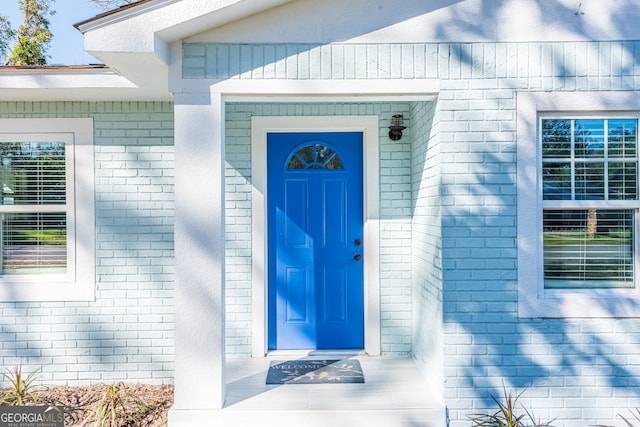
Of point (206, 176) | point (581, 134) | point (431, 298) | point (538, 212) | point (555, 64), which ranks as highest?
point (555, 64)

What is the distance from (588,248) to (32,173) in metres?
4.85

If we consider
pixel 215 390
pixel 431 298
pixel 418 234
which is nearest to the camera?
pixel 215 390

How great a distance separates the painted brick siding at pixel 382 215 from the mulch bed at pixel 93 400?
0.93 m

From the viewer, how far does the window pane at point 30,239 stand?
440 centimetres

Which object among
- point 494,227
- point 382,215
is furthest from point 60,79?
point 494,227

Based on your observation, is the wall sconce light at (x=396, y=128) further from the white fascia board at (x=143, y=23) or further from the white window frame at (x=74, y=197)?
the white window frame at (x=74, y=197)

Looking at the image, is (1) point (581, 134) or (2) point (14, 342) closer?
(1) point (581, 134)

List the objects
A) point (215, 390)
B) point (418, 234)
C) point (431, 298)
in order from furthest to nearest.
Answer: point (418, 234) → point (431, 298) → point (215, 390)

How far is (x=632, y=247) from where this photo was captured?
353 centimetres

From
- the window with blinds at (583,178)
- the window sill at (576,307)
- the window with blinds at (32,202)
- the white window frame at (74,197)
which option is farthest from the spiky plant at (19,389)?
the window with blinds at (583,178)

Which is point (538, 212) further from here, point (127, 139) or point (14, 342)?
point (14, 342)

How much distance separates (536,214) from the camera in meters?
3.45

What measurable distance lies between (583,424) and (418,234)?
189 centimetres

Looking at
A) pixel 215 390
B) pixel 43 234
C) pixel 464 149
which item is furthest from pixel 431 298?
pixel 43 234
